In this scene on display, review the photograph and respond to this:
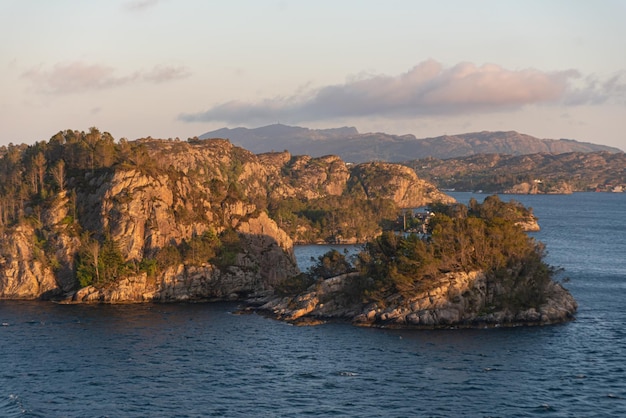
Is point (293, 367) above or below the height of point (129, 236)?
below

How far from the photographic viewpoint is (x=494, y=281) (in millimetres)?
118938

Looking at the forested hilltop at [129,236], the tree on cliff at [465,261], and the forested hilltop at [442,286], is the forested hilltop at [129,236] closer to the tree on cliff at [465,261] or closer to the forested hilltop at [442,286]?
the forested hilltop at [442,286]

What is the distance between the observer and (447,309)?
374 feet

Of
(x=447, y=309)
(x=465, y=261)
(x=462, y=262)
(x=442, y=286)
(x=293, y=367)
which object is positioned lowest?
(x=293, y=367)

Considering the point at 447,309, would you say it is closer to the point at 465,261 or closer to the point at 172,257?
the point at 465,261

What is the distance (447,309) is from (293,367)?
106ft

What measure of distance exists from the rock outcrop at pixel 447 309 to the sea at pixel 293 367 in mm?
3346

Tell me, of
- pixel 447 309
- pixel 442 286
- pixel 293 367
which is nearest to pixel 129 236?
pixel 293 367

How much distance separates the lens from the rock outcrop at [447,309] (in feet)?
372

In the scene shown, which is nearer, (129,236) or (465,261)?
(465,261)

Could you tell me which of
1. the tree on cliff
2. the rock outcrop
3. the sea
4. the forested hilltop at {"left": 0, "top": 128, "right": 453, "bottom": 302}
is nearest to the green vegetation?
the tree on cliff

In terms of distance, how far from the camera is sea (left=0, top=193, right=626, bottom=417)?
7831 cm

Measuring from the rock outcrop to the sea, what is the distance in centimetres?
335

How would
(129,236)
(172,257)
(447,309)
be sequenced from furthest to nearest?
(129,236) < (172,257) < (447,309)
